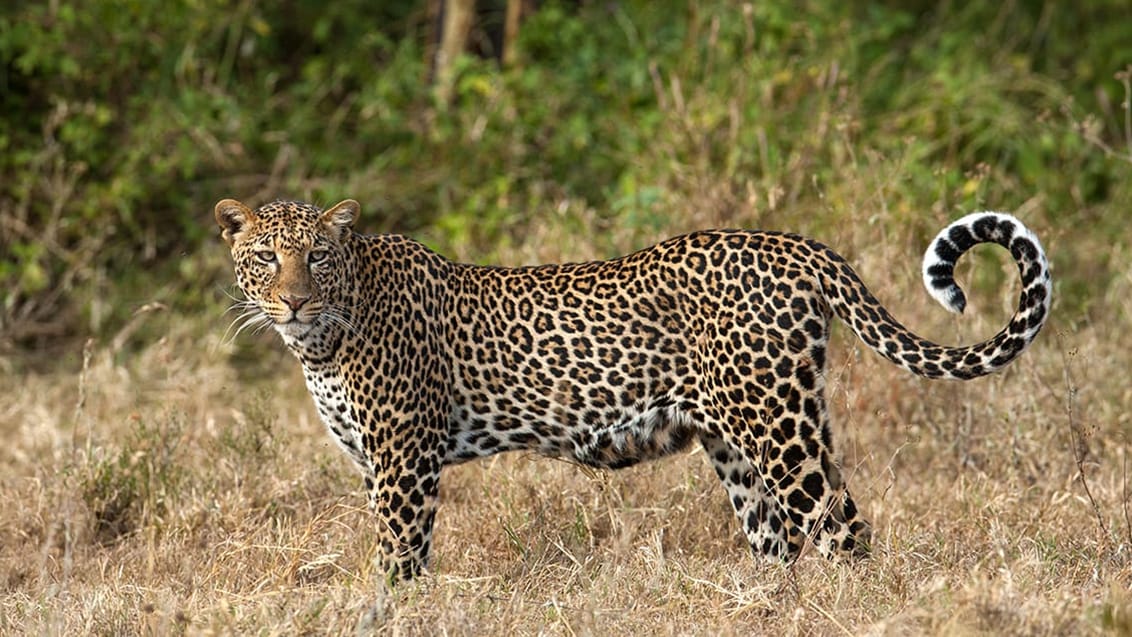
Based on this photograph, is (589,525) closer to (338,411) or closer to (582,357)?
(582,357)

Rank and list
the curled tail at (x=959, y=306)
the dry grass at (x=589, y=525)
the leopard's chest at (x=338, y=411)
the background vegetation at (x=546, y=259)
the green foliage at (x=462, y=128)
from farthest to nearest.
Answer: the green foliage at (x=462, y=128), the leopard's chest at (x=338, y=411), the background vegetation at (x=546, y=259), the curled tail at (x=959, y=306), the dry grass at (x=589, y=525)

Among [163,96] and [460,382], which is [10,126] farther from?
[460,382]

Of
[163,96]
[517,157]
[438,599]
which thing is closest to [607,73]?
[517,157]

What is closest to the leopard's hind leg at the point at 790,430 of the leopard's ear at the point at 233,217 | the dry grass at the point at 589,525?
the dry grass at the point at 589,525

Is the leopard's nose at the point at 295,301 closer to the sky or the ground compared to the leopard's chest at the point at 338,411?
closer to the sky

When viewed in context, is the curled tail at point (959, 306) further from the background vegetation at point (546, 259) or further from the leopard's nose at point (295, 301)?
the leopard's nose at point (295, 301)

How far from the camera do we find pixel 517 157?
11820mm

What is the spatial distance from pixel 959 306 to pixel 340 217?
2383 millimetres

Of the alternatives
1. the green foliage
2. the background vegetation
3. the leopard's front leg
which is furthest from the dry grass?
the green foliage

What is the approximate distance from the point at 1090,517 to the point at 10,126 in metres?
8.18

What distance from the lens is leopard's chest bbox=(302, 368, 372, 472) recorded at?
6.43 metres

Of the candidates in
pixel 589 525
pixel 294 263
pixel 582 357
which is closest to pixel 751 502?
pixel 589 525

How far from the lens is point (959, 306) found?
5.63m

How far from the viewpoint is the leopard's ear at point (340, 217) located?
6453 mm
